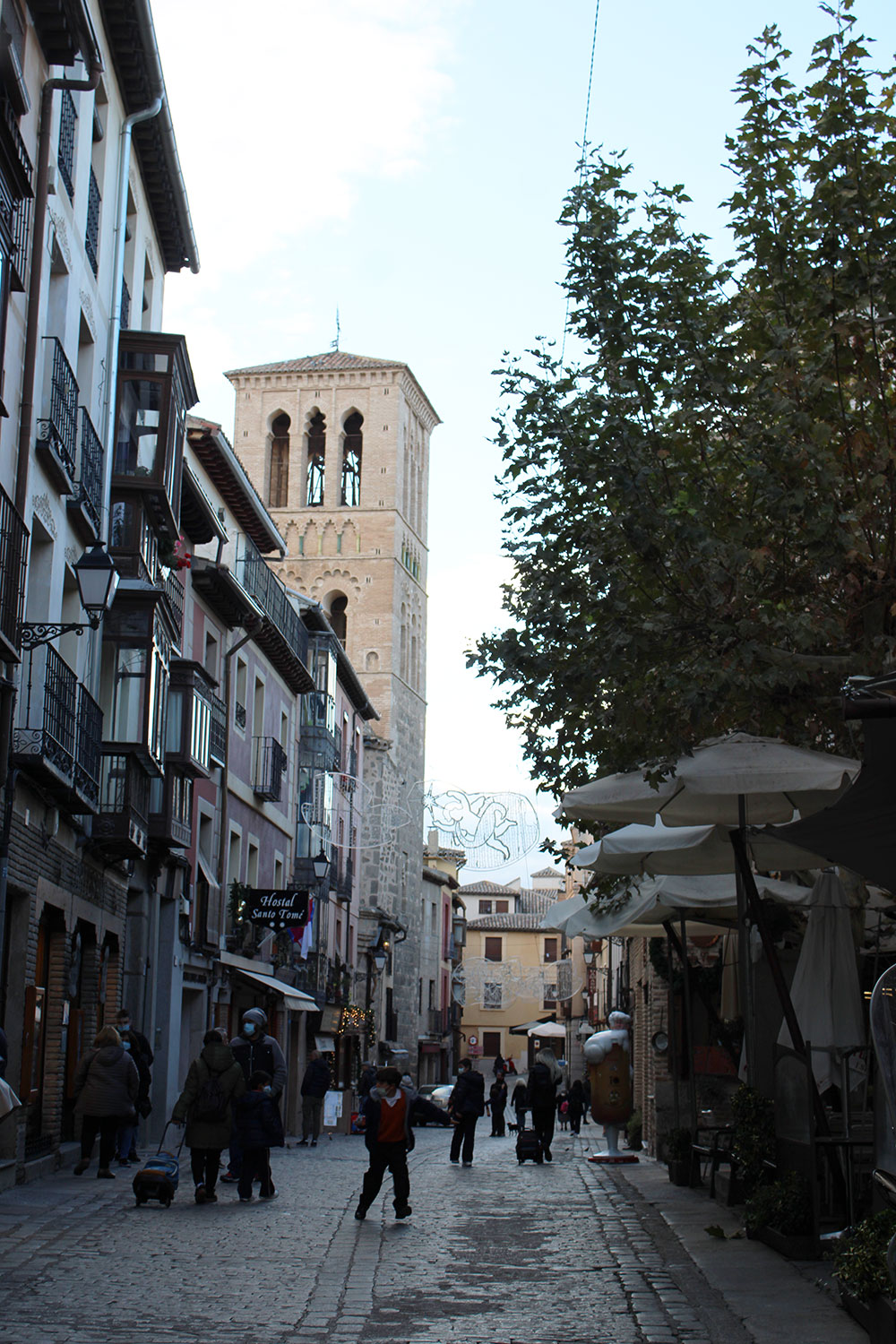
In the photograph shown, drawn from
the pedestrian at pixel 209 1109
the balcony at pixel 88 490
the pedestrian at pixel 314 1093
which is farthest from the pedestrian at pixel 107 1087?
the pedestrian at pixel 314 1093

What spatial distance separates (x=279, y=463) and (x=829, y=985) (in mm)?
59753

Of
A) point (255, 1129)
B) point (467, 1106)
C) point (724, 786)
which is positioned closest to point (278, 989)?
point (467, 1106)

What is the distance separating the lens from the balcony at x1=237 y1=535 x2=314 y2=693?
32.8 meters

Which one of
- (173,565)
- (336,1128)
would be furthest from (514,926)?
(173,565)

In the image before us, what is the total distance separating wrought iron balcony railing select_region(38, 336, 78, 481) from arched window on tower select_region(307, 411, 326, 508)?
5071 centimetres

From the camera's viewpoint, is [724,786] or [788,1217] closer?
[788,1217]

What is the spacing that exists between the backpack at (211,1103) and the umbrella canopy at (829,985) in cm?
513

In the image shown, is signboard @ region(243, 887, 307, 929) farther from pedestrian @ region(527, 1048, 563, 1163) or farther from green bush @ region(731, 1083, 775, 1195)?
green bush @ region(731, 1083, 775, 1195)

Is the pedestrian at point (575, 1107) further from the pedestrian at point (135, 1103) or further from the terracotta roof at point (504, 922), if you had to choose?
the terracotta roof at point (504, 922)

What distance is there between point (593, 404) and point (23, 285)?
6165 mm

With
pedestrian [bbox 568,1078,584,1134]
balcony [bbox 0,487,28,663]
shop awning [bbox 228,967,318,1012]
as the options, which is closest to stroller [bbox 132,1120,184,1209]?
balcony [bbox 0,487,28,663]

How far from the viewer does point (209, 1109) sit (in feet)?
43.1

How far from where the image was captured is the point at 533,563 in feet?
36.8

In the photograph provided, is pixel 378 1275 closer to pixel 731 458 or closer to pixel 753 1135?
pixel 753 1135
